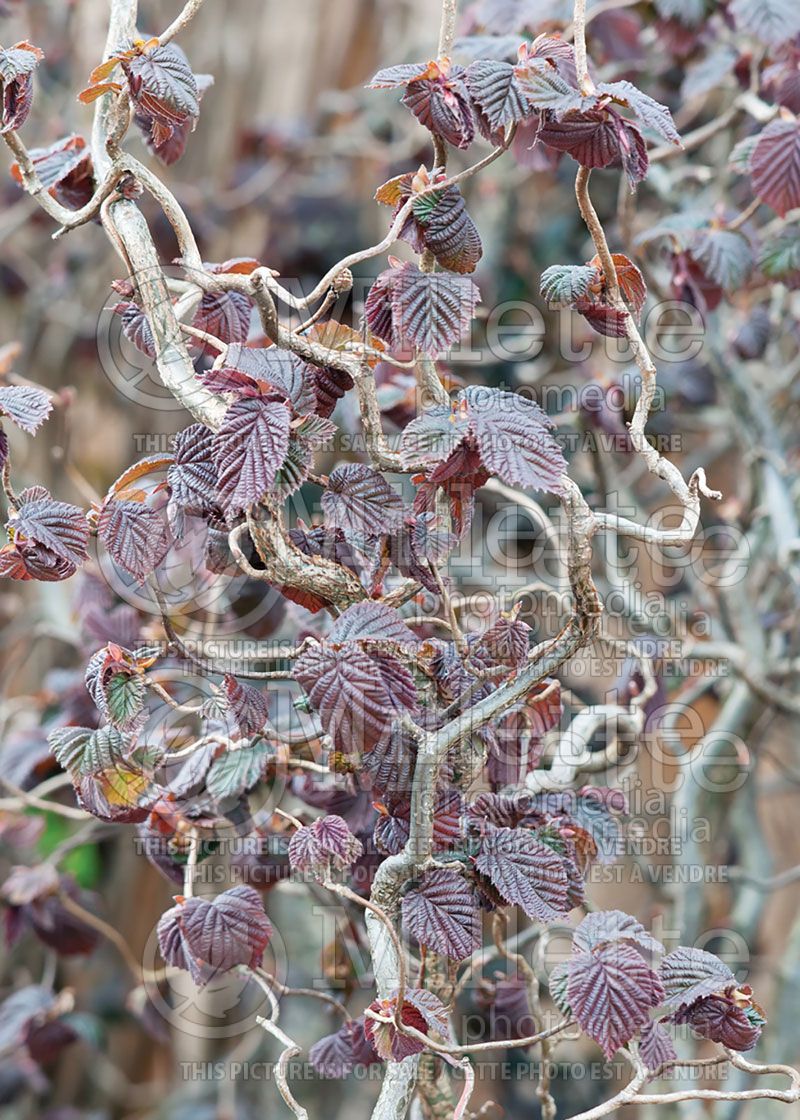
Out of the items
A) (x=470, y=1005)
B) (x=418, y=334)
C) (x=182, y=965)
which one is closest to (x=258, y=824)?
(x=182, y=965)

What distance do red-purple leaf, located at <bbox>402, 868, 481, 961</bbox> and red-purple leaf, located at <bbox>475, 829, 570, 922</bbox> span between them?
23 millimetres

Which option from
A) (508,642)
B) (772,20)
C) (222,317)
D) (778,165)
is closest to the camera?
(508,642)

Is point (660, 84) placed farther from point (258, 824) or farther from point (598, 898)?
point (598, 898)

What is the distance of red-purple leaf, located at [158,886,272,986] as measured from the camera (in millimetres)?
810

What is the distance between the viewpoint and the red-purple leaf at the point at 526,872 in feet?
2.39

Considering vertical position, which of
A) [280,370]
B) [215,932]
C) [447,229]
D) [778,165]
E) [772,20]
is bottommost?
[215,932]

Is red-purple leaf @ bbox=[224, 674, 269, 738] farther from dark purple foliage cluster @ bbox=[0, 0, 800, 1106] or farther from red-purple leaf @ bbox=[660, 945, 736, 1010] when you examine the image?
red-purple leaf @ bbox=[660, 945, 736, 1010]

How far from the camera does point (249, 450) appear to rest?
66cm

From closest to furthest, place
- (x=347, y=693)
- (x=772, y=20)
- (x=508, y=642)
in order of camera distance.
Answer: (x=347, y=693), (x=508, y=642), (x=772, y=20)

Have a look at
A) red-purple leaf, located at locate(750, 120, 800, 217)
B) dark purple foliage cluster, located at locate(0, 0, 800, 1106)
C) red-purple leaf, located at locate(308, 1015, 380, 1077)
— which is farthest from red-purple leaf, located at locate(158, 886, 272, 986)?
red-purple leaf, located at locate(750, 120, 800, 217)

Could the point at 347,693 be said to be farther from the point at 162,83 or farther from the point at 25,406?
the point at 162,83

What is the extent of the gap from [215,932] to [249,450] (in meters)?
0.38

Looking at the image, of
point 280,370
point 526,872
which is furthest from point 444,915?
point 280,370

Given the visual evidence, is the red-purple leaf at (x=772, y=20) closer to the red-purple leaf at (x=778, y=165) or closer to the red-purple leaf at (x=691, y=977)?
the red-purple leaf at (x=778, y=165)
